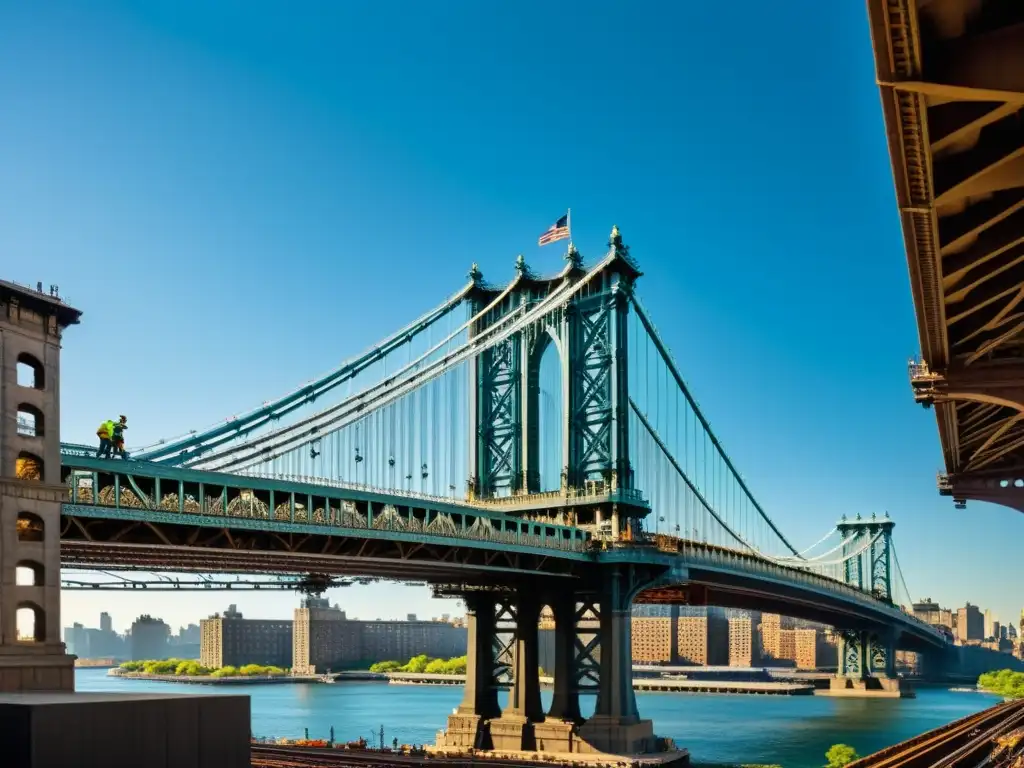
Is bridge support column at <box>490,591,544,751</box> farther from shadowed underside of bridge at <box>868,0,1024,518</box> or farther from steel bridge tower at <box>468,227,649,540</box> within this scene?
shadowed underside of bridge at <box>868,0,1024,518</box>

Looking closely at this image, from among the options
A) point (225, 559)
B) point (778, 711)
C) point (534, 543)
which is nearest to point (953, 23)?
point (225, 559)

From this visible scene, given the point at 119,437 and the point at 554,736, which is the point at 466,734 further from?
the point at 119,437

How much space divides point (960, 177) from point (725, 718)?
116461mm

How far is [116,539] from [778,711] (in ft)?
359

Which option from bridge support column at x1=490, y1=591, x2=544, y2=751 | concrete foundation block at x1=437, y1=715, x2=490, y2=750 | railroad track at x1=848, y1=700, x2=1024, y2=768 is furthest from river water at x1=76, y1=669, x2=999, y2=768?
concrete foundation block at x1=437, y1=715, x2=490, y2=750

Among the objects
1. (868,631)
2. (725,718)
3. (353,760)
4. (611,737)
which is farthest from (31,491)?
(868,631)

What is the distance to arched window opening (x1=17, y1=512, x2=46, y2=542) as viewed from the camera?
31344 mm

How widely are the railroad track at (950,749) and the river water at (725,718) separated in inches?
418

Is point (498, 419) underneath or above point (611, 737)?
above

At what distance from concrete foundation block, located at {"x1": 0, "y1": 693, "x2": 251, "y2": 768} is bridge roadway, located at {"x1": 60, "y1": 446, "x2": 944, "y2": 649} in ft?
45.6

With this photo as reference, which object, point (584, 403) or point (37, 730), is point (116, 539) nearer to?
point (37, 730)

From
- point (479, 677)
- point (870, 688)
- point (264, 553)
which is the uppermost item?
point (264, 553)

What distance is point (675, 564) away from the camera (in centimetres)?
7031

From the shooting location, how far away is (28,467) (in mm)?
31922
